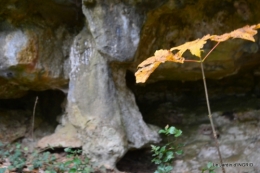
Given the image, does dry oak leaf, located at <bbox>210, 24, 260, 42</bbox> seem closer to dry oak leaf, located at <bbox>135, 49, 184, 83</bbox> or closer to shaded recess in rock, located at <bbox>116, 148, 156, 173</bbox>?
dry oak leaf, located at <bbox>135, 49, 184, 83</bbox>

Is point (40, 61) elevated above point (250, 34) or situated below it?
above

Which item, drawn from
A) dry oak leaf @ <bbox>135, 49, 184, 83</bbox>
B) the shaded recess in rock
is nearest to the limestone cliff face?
the shaded recess in rock

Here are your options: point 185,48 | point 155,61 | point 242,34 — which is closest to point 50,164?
point 155,61

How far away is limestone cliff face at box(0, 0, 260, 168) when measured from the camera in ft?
8.36

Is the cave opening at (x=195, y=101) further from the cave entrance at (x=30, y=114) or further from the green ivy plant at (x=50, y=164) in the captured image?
the green ivy plant at (x=50, y=164)

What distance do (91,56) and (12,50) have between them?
684mm

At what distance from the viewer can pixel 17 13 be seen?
2.80 meters

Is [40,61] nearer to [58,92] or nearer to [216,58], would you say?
[58,92]

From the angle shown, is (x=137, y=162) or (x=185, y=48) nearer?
(x=185, y=48)

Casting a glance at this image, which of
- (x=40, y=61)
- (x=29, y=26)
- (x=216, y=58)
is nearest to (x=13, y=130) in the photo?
(x=40, y=61)

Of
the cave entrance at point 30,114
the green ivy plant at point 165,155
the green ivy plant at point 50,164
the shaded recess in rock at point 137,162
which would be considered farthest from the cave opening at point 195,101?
the green ivy plant at point 165,155

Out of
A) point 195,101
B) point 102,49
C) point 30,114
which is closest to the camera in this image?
point 102,49

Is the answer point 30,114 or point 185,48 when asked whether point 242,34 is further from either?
point 30,114

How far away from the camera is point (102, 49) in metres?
2.58
